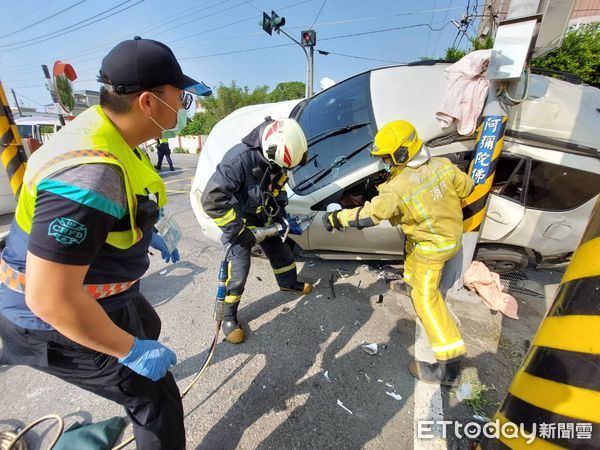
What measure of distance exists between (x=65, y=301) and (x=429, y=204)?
2.12 meters

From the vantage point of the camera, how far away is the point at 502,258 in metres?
3.07

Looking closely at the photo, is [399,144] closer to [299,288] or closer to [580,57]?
[299,288]

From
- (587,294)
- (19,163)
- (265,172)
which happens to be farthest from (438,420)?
(19,163)

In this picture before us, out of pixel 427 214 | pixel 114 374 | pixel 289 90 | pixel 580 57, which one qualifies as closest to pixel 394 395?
pixel 427 214

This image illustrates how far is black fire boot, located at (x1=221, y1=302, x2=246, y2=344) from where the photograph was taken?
253 centimetres

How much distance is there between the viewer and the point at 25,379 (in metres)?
2.14

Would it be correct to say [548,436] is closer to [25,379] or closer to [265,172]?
[265,172]

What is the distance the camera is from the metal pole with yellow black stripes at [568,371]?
780mm

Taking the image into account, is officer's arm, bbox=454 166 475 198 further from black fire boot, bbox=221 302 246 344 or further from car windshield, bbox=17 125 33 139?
car windshield, bbox=17 125 33 139

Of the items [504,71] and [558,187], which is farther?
[558,187]

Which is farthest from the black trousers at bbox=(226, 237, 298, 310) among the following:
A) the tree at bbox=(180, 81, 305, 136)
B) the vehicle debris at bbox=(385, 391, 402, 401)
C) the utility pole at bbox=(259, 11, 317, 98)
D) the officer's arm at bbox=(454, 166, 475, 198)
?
the tree at bbox=(180, 81, 305, 136)

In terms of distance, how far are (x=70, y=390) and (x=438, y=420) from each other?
8.46 feet

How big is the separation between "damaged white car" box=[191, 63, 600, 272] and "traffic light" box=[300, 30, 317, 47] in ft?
25.9

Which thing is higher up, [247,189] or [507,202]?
[247,189]
